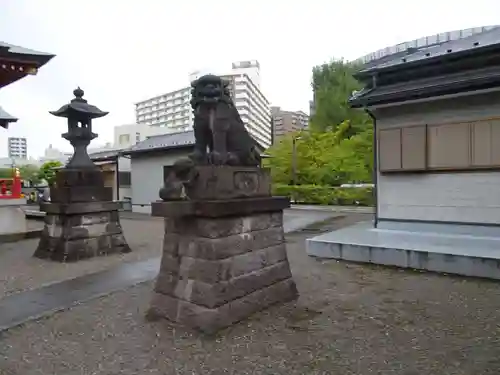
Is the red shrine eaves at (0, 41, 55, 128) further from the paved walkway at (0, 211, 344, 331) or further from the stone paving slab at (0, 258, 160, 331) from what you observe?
the stone paving slab at (0, 258, 160, 331)

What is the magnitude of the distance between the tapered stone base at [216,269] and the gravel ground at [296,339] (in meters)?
0.19

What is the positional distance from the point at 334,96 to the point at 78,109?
27.4 metres

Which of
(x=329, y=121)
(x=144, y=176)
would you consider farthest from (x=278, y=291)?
(x=329, y=121)

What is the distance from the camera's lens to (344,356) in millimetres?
3633

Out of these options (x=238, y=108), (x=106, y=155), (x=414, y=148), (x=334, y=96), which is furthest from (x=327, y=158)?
(x=106, y=155)

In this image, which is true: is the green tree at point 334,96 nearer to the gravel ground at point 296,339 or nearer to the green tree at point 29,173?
the gravel ground at point 296,339

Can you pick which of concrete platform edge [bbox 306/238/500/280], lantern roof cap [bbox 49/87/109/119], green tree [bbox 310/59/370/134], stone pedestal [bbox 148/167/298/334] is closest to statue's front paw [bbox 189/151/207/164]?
stone pedestal [bbox 148/167/298/334]

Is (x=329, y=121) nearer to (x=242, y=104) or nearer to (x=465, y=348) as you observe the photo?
(x=242, y=104)

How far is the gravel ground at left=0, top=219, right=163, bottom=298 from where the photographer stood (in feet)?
22.2

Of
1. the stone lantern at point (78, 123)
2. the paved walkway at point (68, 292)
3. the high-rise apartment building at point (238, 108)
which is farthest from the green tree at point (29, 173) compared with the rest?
the paved walkway at point (68, 292)

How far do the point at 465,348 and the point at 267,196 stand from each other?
2837 mm

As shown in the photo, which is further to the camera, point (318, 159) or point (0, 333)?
point (318, 159)

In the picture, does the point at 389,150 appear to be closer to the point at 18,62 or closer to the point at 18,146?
the point at 18,62

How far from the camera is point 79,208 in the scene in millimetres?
8727
